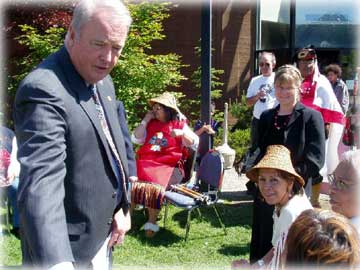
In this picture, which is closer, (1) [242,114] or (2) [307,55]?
(2) [307,55]

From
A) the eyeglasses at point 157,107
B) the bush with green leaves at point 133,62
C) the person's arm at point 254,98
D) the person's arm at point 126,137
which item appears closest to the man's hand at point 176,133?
the eyeglasses at point 157,107

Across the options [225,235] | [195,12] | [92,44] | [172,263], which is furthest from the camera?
[195,12]

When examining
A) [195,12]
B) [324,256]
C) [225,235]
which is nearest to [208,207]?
[225,235]

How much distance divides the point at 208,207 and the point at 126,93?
7.95 feet

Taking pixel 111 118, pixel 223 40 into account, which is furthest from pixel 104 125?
pixel 223 40

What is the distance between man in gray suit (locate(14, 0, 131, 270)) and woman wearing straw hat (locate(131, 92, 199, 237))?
3092 mm

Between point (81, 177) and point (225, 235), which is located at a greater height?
point (81, 177)

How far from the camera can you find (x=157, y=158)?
18.8ft

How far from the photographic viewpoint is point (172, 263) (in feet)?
15.3

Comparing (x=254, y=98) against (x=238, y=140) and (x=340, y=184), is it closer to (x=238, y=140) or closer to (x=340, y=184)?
(x=238, y=140)

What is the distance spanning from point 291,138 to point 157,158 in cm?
204

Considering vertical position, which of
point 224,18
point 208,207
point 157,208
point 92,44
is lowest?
point 208,207

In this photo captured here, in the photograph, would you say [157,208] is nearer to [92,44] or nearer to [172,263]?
[172,263]

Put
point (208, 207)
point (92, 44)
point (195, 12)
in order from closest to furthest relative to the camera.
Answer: point (92, 44) < point (208, 207) < point (195, 12)
